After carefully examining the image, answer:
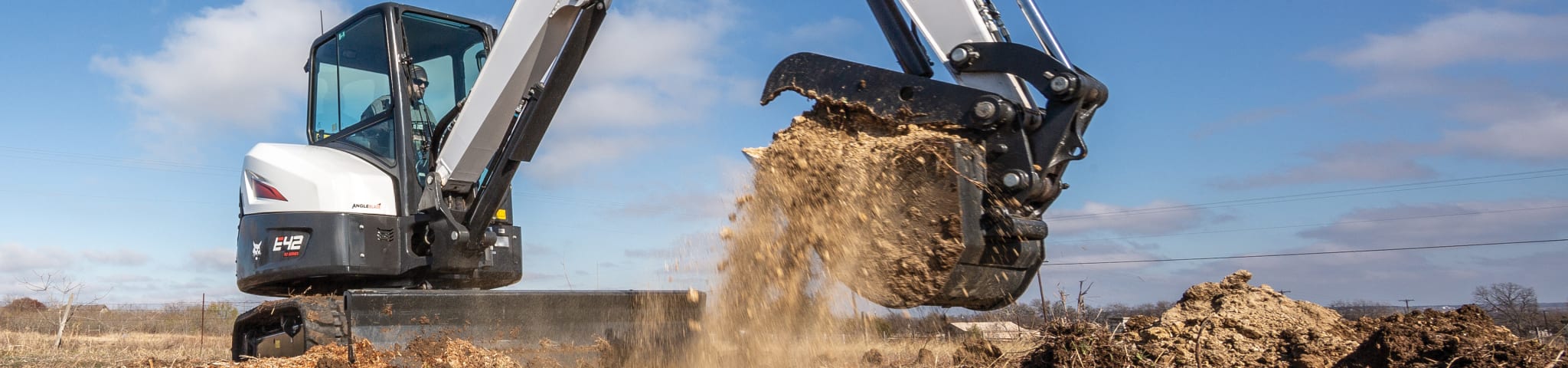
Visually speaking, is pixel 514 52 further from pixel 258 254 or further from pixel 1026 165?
pixel 1026 165

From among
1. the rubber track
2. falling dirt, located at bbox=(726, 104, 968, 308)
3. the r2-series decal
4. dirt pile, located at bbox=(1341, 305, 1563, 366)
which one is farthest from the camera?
the r2-series decal

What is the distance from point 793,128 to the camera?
432 centimetres

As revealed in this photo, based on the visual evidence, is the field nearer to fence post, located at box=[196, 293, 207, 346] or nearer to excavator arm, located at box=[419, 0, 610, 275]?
excavator arm, located at box=[419, 0, 610, 275]

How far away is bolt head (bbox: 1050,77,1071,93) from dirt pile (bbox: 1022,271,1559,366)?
1.41m

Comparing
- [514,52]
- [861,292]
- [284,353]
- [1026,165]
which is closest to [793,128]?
[861,292]

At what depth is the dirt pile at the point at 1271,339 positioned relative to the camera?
3.72 meters

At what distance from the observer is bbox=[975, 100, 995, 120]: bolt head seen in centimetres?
364

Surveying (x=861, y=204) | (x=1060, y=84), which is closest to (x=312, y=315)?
(x=861, y=204)

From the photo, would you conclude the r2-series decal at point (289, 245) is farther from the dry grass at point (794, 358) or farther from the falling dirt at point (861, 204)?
the falling dirt at point (861, 204)

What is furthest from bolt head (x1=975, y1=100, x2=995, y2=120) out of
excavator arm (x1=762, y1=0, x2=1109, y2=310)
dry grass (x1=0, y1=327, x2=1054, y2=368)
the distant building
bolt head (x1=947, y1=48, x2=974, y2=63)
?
the distant building

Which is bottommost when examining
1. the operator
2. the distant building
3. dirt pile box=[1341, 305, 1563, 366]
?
dirt pile box=[1341, 305, 1563, 366]

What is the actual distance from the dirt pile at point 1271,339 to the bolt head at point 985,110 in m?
1.45

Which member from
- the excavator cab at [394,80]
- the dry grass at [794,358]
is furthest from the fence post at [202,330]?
the excavator cab at [394,80]

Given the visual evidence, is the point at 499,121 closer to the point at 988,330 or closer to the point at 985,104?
the point at 985,104
